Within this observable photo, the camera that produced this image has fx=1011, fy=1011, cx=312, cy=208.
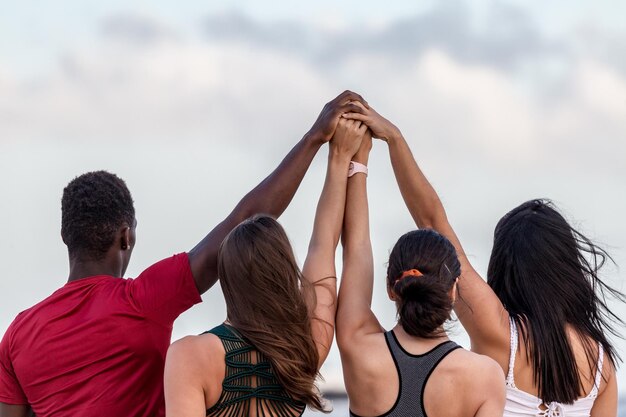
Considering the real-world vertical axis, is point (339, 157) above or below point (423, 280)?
above

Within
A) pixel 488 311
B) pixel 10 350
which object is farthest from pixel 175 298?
pixel 488 311

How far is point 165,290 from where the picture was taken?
3.56 m

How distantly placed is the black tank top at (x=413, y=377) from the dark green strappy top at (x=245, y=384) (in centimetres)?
37

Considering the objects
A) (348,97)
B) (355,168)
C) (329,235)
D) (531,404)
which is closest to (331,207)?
(329,235)

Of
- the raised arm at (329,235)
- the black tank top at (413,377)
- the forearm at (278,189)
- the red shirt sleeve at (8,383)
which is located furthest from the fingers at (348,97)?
the red shirt sleeve at (8,383)

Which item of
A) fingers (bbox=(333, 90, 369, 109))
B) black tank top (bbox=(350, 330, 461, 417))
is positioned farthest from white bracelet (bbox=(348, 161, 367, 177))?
black tank top (bbox=(350, 330, 461, 417))

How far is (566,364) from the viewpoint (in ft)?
12.8

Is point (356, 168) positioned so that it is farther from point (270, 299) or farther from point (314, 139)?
point (270, 299)

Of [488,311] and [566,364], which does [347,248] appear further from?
[566,364]

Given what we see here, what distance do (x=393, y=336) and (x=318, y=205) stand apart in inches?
30.3

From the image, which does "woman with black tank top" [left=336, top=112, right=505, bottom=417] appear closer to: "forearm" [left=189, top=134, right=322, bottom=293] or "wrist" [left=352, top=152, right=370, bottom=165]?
"forearm" [left=189, top=134, right=322, bottom=293]

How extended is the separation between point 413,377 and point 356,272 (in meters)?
0.55

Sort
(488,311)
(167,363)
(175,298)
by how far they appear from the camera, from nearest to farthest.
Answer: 1. (167,363)
2. (175,298)
3. (488,311)

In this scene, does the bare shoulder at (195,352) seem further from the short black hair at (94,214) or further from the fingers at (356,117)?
the fingers at (356,117)
